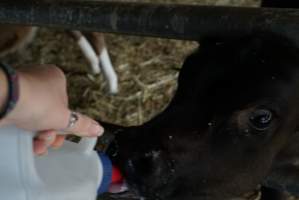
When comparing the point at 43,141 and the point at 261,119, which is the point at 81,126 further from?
the point at 261,119

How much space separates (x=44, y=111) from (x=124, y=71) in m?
2.06

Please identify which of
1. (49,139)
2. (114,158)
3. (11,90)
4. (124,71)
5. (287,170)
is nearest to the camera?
(11,90)

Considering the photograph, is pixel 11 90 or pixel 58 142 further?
pixel 58 142

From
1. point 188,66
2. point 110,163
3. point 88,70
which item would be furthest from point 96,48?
point 110,163

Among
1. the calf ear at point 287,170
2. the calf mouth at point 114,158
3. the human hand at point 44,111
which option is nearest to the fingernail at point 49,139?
the human hand at point 44,111

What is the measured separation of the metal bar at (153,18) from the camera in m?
1.18

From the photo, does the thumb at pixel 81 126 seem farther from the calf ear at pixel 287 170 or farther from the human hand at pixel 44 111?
the calf ear at pixel 287 170

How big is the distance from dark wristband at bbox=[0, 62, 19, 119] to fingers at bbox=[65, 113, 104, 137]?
13cm

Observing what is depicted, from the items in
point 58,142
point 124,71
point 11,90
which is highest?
point 11,90

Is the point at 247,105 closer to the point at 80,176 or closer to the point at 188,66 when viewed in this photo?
the point at 188,66

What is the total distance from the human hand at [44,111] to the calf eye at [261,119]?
46 centimetres

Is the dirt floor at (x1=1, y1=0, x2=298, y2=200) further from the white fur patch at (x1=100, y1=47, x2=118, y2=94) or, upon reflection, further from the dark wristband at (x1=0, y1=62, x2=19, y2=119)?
the dark wristband at (x1=0, y1=62, x2=19, y2=119)

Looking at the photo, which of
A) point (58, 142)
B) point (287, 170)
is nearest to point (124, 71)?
point (287, 170)

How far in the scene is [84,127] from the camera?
96 cm
